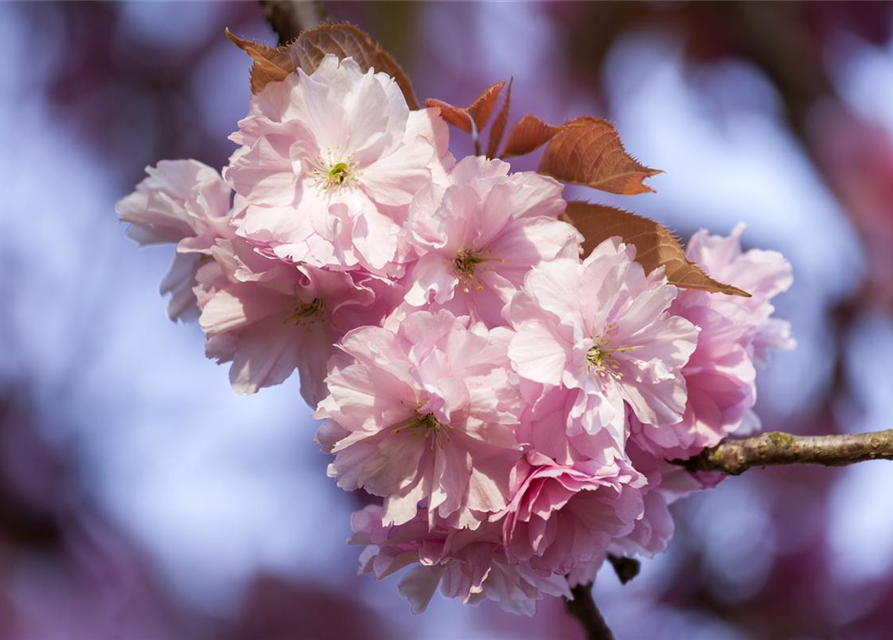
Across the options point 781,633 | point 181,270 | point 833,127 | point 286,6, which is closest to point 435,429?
point 181,270

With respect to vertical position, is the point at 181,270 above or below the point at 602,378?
above

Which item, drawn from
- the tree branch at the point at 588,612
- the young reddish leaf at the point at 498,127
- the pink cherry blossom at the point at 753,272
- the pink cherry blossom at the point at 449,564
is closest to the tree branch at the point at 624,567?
the tree branch at the point at 588,612

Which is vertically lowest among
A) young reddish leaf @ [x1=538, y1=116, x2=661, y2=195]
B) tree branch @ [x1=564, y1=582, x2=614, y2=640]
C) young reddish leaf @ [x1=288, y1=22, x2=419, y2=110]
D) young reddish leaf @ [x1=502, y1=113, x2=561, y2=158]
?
tree branch @ [x1=564, y1=582, x2=614, y2=640]

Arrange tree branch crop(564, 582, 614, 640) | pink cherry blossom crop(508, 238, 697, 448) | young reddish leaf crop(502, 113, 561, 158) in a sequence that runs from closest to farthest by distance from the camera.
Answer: pink cherry blossom crop(508, 238, 697, 448), young reddish leaf crop(502, 113, 561, 158), tree branch crop(564, 582, 614, 640)

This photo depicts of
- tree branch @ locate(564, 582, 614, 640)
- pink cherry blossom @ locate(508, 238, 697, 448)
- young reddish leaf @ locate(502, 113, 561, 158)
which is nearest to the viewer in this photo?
pink cherry blossom @ locate(508, 238, 697, 448)

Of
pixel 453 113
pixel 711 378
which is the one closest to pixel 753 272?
pixel 711 378

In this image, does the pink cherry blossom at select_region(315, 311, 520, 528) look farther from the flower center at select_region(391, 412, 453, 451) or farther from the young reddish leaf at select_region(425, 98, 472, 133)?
the young reddish leaf at select_region(425, 98, 472, 133)

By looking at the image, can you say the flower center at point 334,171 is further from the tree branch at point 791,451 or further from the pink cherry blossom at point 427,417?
the tree branch at point 791,451

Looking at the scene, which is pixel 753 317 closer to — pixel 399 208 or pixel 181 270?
pixel 399 208

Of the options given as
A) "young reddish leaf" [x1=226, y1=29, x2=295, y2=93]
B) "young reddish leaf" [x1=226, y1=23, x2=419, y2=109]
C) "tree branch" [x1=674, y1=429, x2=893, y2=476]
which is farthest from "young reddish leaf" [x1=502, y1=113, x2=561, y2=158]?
"tree branch" [x1=674, y1=429, x2=893, y2=476]
